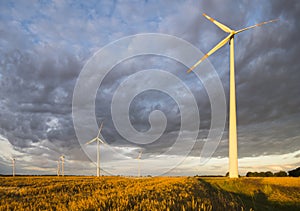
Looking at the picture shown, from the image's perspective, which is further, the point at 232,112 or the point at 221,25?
the point at 221,25

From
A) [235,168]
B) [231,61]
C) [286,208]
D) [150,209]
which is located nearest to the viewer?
[150,209]

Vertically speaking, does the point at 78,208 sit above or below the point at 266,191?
above

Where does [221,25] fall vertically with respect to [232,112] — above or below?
above

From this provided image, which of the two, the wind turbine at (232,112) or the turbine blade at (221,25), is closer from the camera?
the wind turbine at (232,112)

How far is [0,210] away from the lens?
12742mm

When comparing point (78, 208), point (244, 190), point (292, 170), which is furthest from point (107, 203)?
point (292, 170)

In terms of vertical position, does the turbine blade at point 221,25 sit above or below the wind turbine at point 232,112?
above

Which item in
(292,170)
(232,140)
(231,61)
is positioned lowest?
(292,170)

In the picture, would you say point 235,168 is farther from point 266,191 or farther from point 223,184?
point 266,191

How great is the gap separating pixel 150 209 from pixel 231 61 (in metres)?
41.2

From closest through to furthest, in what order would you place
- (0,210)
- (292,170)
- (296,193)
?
1. (0,210)
2. (296,193)
3. (292,170)

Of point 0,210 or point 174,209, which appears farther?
point 0,210

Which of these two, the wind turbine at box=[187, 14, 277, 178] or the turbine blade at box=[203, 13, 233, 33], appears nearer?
the wind turbine at box=[187, 14, 277, 178]

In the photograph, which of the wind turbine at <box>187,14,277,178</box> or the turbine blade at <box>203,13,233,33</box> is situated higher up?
the turbine blade at <box>203,13,233,33</box>
